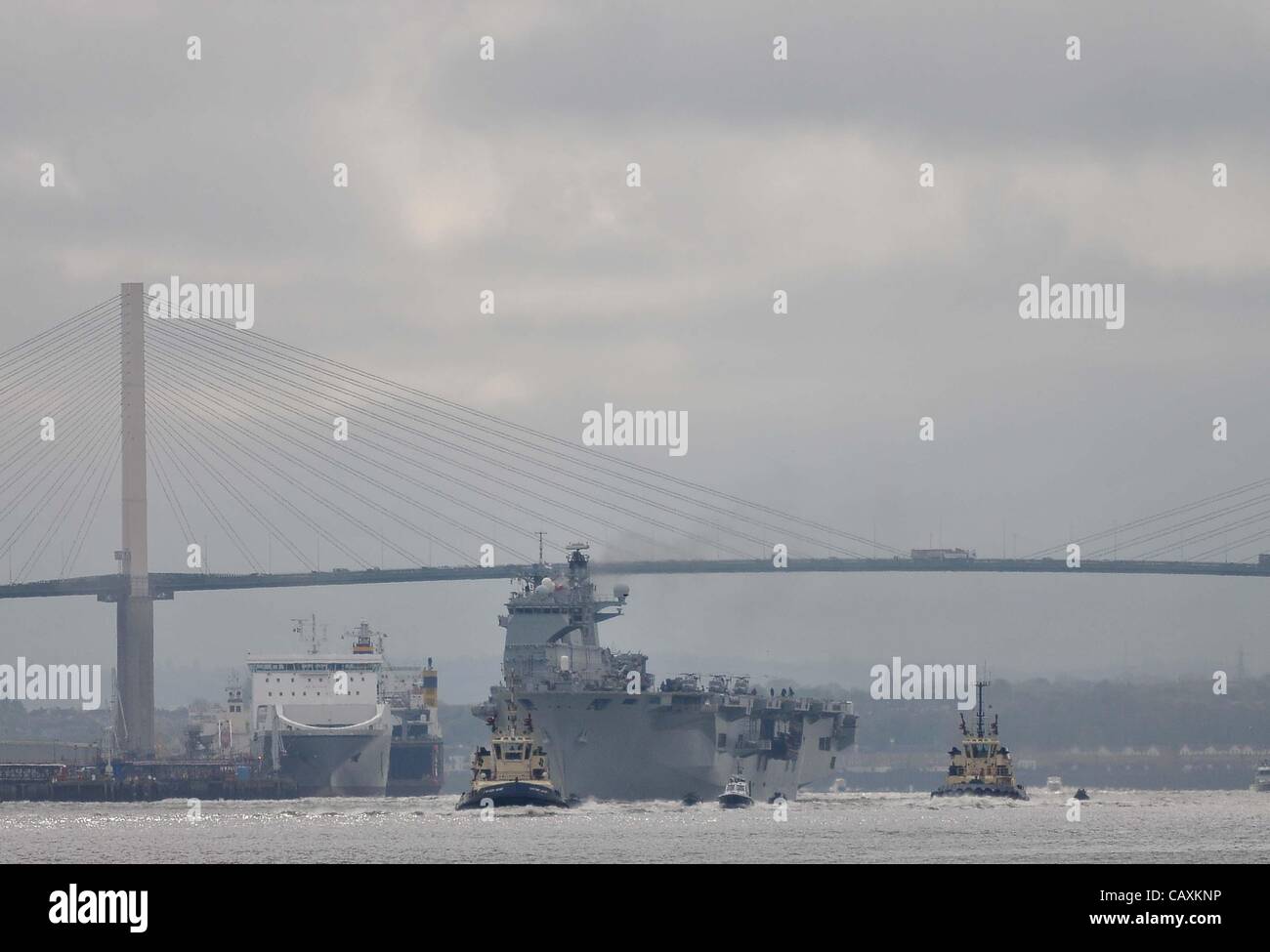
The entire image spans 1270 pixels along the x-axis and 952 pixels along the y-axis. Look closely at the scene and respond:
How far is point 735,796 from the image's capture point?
69.9 m


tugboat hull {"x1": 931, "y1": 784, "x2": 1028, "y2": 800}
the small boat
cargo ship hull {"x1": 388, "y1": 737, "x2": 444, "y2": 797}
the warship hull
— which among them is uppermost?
the warship hull

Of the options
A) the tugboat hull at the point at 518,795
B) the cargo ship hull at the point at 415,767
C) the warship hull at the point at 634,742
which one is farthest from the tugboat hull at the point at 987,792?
the cargo ship hull at the point at 415,767

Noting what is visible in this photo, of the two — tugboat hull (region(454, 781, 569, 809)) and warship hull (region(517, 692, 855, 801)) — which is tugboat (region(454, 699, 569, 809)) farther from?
warship hull (region(517, 692, 855, 801))

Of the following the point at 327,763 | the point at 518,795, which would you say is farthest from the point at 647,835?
the point at 327,763

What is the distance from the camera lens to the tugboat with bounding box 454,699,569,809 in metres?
64.1

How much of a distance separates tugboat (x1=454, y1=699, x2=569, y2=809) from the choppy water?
55 cm

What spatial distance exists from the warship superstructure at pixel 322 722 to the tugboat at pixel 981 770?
30.2 m

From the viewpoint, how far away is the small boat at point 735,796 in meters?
69.9

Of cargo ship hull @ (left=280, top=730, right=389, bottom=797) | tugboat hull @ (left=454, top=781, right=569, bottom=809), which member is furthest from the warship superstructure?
tugboat hull @ (left=454, top=781, right=569, bottom=809)

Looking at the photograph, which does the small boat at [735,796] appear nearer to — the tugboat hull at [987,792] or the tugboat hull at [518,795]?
the tugboat hull at [518,795]

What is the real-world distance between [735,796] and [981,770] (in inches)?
532
